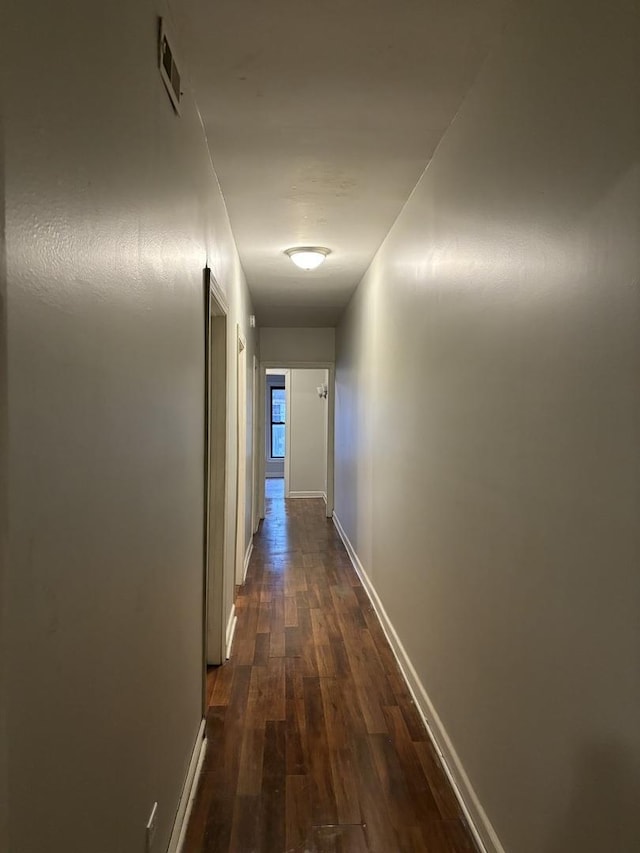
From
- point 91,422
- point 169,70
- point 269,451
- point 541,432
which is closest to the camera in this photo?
point 91,422

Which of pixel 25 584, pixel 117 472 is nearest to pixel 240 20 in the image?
pixel 117 472

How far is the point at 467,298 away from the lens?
2234mm

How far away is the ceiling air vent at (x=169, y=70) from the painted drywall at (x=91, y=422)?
1.9 inches

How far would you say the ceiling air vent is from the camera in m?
1.62

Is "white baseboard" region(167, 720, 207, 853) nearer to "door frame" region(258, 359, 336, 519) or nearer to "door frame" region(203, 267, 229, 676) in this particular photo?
"door frame" region(203, 267, 229, 676)

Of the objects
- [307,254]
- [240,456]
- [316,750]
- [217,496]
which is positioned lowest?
[316,750]

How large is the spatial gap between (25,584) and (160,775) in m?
1.20

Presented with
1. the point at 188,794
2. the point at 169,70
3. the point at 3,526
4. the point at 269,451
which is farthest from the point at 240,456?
the point at 269,451

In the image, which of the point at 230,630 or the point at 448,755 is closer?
the point at 448,755

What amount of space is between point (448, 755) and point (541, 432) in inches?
60.1

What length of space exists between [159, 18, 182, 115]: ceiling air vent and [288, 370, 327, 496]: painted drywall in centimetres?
818

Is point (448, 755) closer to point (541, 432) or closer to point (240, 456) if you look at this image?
point (541, 432)

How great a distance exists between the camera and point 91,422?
1051mm

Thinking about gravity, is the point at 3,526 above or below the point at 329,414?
below
